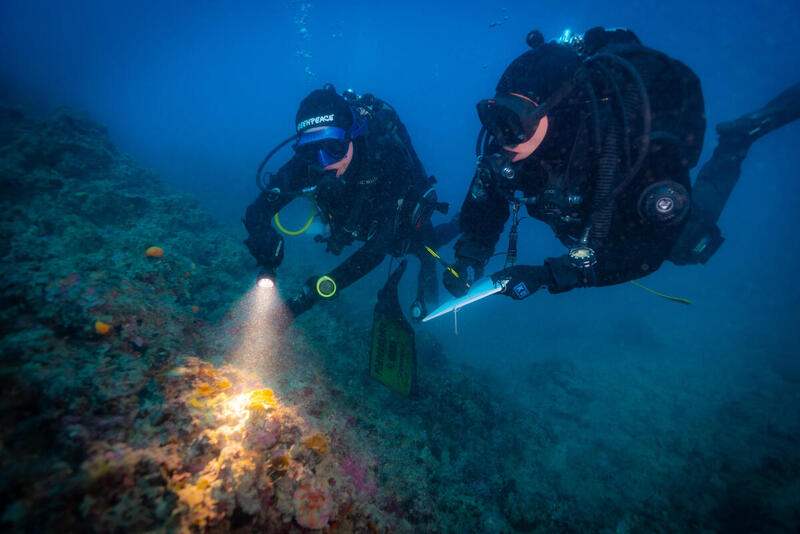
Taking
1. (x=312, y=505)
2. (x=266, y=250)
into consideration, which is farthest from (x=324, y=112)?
(x=312, y=505)

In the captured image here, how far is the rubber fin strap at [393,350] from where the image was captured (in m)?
3.91

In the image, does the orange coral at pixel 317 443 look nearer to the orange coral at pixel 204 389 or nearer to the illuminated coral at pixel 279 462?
the illuminated coral at pixel 279 462

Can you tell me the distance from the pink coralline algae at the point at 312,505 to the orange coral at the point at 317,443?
0.58 feet

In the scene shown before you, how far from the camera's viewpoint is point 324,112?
425 cm

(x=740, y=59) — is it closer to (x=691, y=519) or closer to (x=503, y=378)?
(x=503, y=378)

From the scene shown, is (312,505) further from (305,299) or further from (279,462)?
(305,299)

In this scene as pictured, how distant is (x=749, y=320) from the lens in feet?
68.5

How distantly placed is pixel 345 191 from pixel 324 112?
3.66 feet

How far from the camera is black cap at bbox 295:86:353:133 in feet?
13.9

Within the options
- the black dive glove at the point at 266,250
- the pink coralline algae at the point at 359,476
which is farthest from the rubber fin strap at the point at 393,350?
the pink coralline algae at the point at 359,476

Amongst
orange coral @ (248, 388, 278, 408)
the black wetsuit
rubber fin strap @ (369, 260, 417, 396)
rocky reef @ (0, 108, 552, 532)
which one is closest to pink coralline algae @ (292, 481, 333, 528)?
rocky reef @ (0, 108, 552, 532)

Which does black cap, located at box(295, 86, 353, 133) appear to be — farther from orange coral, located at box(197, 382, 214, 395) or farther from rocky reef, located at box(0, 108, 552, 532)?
orange coral, located at box(197, 382, 214, 395)

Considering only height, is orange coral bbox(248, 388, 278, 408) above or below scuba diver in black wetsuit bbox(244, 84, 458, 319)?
below

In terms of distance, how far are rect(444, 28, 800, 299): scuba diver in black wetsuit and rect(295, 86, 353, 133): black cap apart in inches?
93.0
